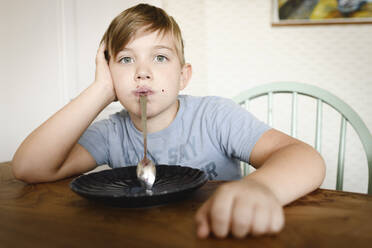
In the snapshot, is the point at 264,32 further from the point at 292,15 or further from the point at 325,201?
the point at 325,201

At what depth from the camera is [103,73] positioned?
90 cm

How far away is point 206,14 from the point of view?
7.07 feet

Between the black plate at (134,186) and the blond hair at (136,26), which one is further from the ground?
the blond hair at (136,26)

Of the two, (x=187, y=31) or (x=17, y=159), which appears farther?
(x=187, y=31)

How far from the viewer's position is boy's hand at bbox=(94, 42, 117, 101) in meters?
0.89

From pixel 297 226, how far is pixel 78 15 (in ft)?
6.27

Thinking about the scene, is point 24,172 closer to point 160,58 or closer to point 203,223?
point 160,58

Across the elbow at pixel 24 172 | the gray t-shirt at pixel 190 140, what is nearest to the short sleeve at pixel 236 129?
the gray t-shirt at pixel 190 140

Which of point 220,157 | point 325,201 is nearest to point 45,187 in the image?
point 220,157

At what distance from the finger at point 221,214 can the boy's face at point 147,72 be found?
51 centimetres

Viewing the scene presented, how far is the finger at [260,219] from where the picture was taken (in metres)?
0.35

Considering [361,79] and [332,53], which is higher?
[332,53]

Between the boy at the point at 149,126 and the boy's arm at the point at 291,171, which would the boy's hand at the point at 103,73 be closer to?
the boy at the point at 149,126

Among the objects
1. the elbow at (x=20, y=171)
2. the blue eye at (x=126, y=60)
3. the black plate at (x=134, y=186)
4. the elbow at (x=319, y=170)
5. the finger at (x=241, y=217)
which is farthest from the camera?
the blue eye at (x=126, y=60)
